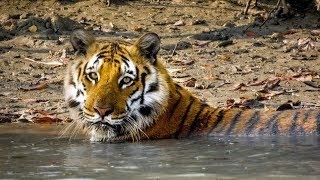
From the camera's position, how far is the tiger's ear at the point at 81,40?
702 cm

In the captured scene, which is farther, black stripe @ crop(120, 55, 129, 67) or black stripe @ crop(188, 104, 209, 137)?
black stripe @ crop(188, 104, 209, 137)

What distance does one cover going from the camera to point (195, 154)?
6.15m

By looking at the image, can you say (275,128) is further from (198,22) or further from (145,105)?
(198,22)

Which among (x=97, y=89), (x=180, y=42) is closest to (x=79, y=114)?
(x=97, y=89)

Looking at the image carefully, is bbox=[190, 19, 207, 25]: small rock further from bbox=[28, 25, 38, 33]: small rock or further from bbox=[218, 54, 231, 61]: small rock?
bbox=[28, 25, 38, 33]: small rock

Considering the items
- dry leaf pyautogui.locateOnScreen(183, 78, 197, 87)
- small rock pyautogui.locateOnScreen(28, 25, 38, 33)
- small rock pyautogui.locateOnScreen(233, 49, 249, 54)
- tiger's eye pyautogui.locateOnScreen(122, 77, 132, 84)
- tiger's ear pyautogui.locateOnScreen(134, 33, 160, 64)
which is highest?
tiger's ear pyautogui.locateOnScreen(134, 33, 160, 64)

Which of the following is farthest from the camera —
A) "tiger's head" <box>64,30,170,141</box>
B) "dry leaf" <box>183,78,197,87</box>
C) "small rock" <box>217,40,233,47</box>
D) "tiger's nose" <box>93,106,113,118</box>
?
"small rock" <box>217,40,233,47</box>

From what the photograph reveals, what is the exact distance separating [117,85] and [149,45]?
53 centimetres

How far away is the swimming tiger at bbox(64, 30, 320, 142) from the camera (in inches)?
268

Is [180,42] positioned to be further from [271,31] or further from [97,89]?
[97,89]

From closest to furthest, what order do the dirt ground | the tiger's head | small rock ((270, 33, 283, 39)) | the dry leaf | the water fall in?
1. the water
2. the tiger's head
3. the dirt ground
4. the dry leaf
5. small rock ((270, 33, 283, 39))

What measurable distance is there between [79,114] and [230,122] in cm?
134

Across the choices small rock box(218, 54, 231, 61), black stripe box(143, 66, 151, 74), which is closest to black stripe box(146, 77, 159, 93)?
black stripe box(143, 66, 151, 74)

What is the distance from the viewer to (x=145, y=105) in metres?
6.93
